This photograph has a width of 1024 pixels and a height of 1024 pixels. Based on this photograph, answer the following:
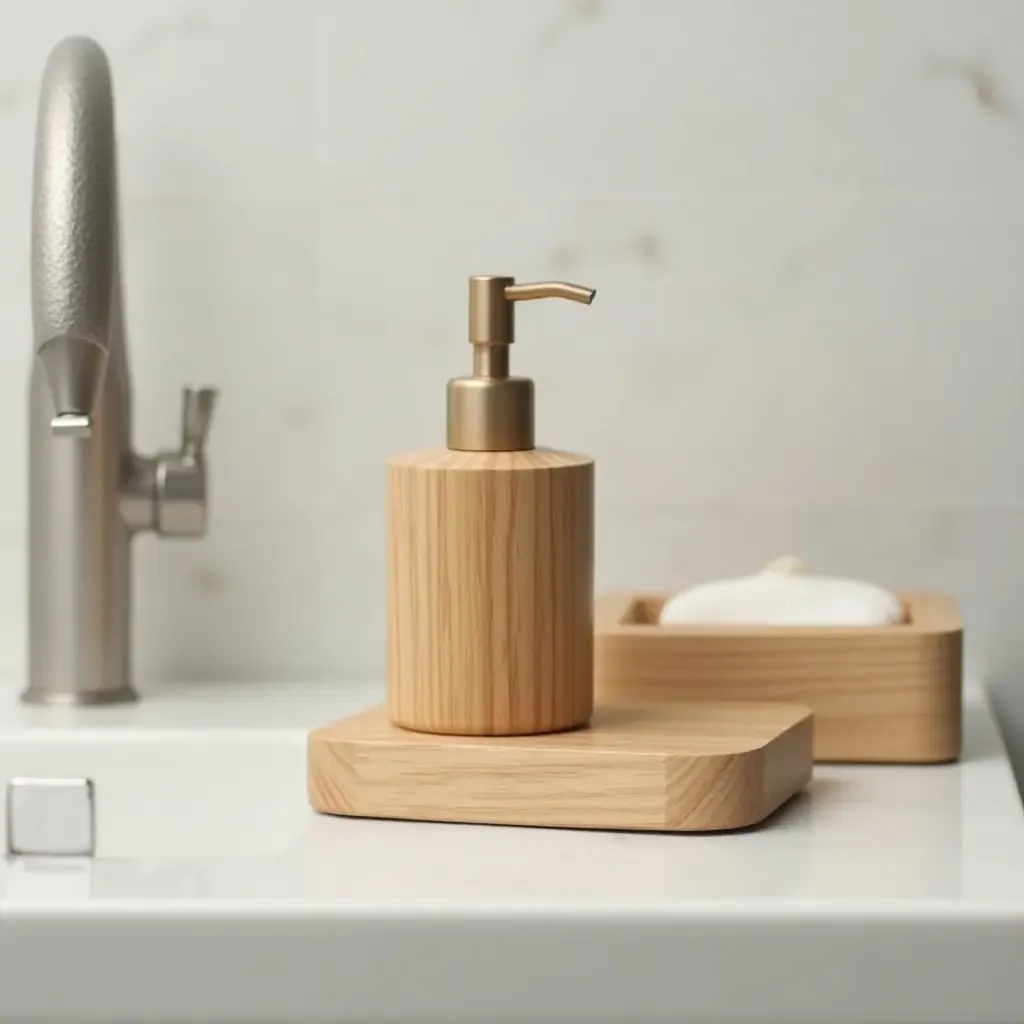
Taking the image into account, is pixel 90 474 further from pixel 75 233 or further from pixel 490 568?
pixel 490 568

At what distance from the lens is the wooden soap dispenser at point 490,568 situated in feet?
2.23

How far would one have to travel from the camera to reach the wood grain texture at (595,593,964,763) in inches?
30.6

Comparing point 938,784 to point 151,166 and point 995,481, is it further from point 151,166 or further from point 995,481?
point 151,166

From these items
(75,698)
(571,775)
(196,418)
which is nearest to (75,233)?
(196,418)

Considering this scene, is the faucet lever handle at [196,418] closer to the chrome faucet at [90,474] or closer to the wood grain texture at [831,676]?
the chrome faucet at [90,474]

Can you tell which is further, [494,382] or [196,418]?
[196,418]

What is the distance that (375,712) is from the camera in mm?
729

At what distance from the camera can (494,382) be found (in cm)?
70

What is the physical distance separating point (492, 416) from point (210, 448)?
333mm

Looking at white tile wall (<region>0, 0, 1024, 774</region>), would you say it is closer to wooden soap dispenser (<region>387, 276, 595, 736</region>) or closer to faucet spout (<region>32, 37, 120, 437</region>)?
faucet spout (<region>32, 37, 120, 437</region>)

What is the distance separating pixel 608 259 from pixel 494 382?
278mm

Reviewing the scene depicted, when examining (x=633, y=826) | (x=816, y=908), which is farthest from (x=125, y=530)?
(x=816, y=908)

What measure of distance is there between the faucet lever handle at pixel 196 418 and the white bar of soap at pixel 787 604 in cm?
26

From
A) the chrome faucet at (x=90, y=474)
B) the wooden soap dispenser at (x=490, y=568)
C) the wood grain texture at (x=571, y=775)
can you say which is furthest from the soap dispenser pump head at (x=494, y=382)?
the chrome faucet at (x=90, y=474)
